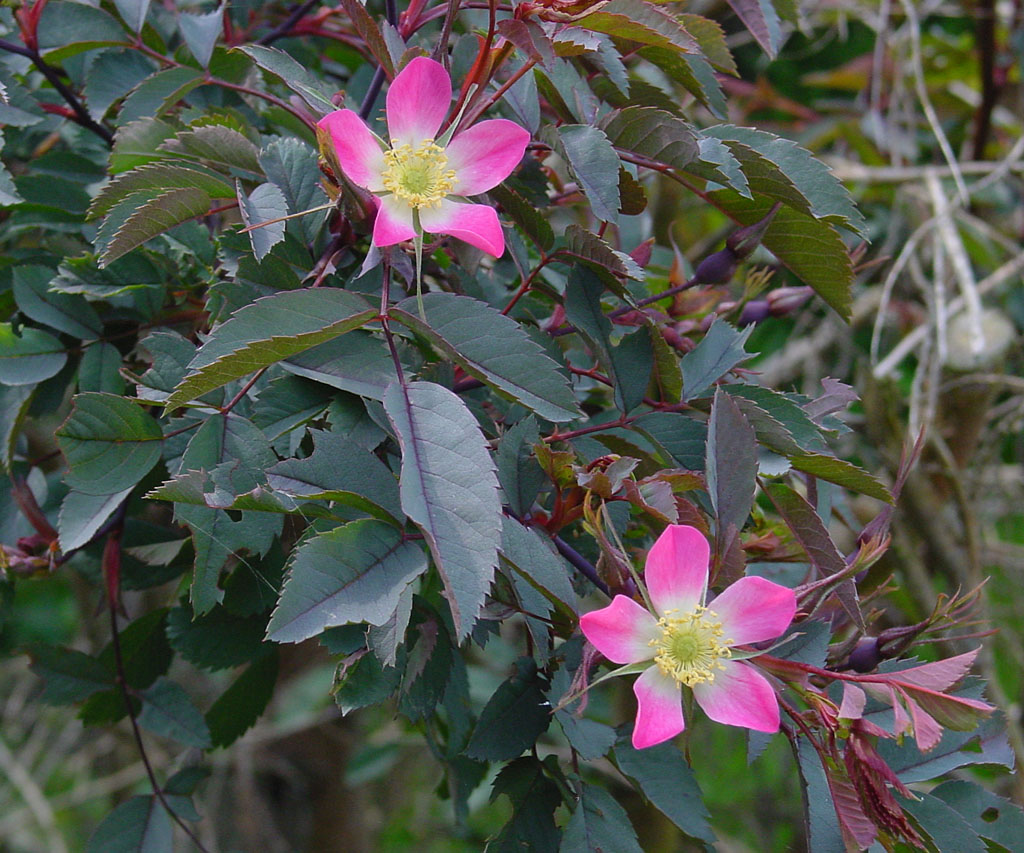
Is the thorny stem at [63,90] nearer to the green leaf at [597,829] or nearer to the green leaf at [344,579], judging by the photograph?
the green leaf at [344,579]

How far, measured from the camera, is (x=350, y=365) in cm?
52

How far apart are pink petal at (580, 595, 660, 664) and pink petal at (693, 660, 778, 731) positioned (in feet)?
0.13

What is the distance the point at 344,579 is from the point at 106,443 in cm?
23

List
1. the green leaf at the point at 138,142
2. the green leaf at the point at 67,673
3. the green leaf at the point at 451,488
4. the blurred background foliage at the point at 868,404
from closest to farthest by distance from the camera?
the green leaf at the point at 451,488, the green leaf at the point at 138,142, the green leaf at the point at 67,673, the blurred background foliage at the point at 868,404

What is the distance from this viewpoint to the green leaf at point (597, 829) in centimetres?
54

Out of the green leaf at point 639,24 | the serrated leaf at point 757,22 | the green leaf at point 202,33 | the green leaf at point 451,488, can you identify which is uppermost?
the green leaf at point 639,24

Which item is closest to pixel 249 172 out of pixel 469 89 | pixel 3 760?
pixel 469 89

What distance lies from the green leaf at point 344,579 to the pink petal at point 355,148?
202mm

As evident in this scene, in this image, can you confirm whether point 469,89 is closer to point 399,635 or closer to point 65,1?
point 399,635

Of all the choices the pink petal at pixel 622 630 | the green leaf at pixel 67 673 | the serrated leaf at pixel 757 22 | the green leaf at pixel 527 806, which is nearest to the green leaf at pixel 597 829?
the green leaf at pixel 527 806

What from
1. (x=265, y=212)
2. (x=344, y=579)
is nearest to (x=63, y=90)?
(x=265, y=212)

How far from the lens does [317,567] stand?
0.47m

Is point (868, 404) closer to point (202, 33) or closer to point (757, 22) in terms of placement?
point (757, 22)

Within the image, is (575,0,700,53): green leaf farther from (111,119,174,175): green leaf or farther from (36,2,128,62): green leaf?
(36,2,128,62): green leaf
